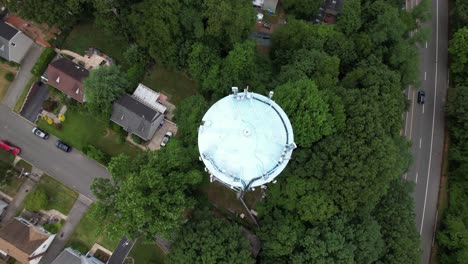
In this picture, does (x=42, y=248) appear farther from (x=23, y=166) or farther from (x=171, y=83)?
(x=171, y=83)

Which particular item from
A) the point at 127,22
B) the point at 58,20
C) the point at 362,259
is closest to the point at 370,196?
the point at 362,259

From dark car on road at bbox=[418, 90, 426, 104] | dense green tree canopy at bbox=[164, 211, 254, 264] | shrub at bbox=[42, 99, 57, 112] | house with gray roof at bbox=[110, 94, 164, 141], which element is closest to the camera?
dense green tree canopy at bbox=[164, 211, 254, 264]

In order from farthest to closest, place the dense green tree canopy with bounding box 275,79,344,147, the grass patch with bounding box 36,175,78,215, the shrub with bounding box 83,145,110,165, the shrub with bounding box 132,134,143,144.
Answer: the shrub with bounding box 132,134,143,144, the grass patch with bounding box 36,175,78,215, the shrub with bounding box 83,145,110,165, the dense green tree canopy with bounding box 275,79,344,147

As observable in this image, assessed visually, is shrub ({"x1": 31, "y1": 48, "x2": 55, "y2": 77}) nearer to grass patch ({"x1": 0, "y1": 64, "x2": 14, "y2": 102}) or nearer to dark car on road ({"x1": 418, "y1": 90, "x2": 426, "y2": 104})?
grass patch ({"x1": 0, "y1": 64, "x2": 14, "y2": 102})

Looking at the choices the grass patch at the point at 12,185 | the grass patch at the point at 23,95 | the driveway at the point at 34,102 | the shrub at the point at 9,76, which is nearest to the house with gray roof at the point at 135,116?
the driveway at the point at 34,102

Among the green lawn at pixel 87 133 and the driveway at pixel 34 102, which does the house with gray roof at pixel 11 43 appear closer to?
the driveway at pixel 34 102

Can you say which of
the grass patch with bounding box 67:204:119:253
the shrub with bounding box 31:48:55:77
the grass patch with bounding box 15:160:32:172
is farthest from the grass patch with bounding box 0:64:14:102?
the grass patch with bounding box 67:204:119:253

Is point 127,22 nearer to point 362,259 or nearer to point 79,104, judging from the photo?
point 79,104

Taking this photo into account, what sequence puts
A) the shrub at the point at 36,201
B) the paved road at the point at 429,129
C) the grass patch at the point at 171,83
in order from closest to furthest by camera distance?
the shrub at the point at 36,201, the grass patch at the point at 171,83, the paved road at the point at 429,129
